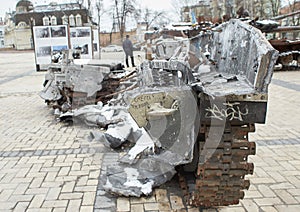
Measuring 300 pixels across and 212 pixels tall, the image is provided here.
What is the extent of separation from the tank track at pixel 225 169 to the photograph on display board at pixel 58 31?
1327 centimetres

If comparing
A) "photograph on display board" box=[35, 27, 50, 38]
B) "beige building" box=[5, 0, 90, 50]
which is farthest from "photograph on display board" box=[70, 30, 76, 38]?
"beige building" box=[5, 0, 90, 50]

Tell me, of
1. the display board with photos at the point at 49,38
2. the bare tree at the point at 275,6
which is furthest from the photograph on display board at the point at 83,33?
the bare tree at the point at 275,6

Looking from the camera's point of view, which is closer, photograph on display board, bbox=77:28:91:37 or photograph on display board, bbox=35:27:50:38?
photograph on display board, bbox=35:27:50:38

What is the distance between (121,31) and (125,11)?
2.67 m

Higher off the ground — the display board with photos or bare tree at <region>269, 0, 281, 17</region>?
bare tree at <region>269, 0, 281, 17</region>

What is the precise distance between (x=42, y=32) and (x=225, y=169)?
1371 centimetres

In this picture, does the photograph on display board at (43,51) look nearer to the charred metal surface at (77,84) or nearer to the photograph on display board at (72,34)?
the photograph on display board at (72,34)

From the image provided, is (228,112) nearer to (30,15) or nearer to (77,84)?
(77,84)

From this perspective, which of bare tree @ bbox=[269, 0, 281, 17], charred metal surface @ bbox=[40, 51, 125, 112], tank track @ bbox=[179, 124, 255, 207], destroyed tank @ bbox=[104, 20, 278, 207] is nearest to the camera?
destroyed tank @ bbox=[104, 20, 278, 207]

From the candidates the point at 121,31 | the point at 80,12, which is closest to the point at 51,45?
the point at 121,31

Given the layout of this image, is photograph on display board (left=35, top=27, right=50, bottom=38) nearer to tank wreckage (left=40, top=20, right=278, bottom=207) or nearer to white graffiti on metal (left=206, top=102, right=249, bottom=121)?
tank wreckage (left=40, top=20, right=278, bottom=207)

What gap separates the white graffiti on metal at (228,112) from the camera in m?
2.46

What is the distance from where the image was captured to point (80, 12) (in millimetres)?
40219

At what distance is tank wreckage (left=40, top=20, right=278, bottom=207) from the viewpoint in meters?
2.47
